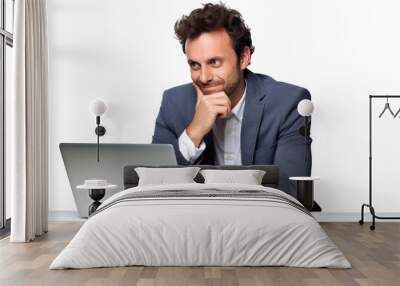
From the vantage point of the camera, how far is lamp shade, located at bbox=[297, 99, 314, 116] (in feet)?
23.6

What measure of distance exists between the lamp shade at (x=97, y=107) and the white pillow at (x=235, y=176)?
152cm

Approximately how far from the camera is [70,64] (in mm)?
7574

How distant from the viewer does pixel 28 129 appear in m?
6.14

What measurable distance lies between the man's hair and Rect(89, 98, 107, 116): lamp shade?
1.22 metres

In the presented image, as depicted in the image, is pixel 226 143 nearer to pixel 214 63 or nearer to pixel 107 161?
pixel 214 63

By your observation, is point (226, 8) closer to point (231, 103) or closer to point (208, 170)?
point (231, 103)

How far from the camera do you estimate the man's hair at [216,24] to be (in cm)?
733

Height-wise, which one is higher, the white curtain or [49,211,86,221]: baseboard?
the white curtain

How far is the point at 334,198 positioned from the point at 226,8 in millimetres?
2729

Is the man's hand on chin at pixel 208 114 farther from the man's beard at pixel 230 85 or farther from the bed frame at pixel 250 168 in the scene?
the bed frame at pixel 250 168

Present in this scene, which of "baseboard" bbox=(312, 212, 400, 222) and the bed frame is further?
"baseboard" bbox=(312, 212, 400, 222)

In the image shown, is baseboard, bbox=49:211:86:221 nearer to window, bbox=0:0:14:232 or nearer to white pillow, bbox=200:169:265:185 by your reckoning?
window, bbox=0:0:14:232

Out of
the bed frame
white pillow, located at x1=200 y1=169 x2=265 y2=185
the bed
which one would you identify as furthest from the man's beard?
the bed

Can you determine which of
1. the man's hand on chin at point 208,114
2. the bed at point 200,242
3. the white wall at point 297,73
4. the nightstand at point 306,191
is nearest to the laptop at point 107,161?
the white wall at point 297,73
